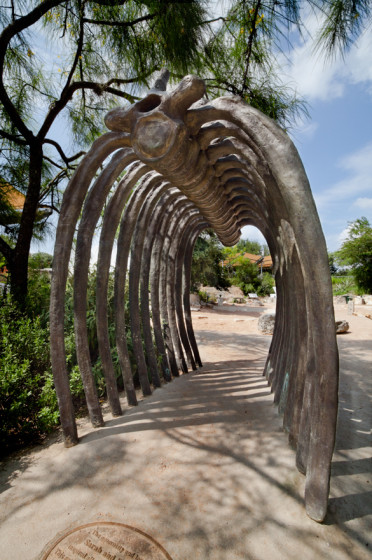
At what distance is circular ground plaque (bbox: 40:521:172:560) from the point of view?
66.1 inches

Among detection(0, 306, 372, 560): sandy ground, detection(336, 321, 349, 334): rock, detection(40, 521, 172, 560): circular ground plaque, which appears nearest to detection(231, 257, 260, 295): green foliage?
detection(336, 321, 349, 334): rock

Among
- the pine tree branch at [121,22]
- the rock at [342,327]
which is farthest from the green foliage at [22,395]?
the rock at [342,327]

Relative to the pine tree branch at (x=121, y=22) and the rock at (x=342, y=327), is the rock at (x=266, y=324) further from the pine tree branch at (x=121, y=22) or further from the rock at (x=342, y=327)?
the pine tree branch at (x=121, y=22)

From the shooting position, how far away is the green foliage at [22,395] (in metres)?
2.82

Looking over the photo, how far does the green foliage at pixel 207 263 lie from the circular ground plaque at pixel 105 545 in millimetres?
12158

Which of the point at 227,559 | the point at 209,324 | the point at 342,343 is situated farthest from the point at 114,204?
the point at 209,324

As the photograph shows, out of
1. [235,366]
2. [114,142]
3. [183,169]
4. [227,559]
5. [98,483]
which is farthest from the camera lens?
[235,366]

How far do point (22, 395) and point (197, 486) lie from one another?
1.75 meters

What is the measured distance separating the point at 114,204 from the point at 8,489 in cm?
254

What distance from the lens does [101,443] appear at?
2717 mm

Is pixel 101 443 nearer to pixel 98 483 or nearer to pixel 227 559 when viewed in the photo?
pixel 98 483

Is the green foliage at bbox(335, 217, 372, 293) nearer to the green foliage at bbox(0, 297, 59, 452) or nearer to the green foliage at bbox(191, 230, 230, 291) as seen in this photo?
the green foliage at bbox(191, 230, 230, 291)

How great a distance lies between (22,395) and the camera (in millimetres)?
2857

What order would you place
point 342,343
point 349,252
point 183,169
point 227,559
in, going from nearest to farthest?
point 227,559 → point 183,169 → point 342,343 → point 349,252
